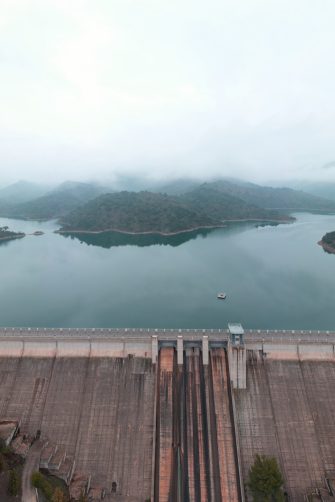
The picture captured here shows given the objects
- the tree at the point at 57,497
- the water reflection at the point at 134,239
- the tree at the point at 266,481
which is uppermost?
the water reflection at the point at 134,239

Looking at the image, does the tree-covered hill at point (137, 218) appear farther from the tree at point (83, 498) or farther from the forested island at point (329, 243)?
the tree at point (83, 498)

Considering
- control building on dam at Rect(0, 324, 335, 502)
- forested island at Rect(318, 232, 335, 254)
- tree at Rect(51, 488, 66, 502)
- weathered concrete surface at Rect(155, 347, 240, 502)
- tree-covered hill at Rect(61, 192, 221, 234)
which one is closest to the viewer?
tree at Rect(51, 488, 66, 502)

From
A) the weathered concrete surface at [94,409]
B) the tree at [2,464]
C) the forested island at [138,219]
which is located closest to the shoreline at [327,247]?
the forested island at [138,219]

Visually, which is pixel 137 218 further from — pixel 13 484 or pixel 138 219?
pixel 13 484

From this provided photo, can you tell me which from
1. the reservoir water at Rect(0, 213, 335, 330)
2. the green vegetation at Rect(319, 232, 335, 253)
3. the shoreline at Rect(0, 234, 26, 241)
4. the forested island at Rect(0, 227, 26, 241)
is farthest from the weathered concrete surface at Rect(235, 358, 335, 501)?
the forested island at Rect(0, 227, 26, 241)

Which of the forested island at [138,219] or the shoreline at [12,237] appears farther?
the forested island at [138,219]

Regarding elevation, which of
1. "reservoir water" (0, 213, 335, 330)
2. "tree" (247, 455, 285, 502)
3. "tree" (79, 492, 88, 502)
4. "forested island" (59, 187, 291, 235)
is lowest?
"tree" (79, 492, 88, 502)

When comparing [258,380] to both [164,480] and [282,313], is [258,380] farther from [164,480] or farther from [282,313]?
[282,313]

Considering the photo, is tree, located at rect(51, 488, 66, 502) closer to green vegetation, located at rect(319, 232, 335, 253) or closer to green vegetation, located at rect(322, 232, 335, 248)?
green vegetation, located at rect(319, 232, 335, 253)
